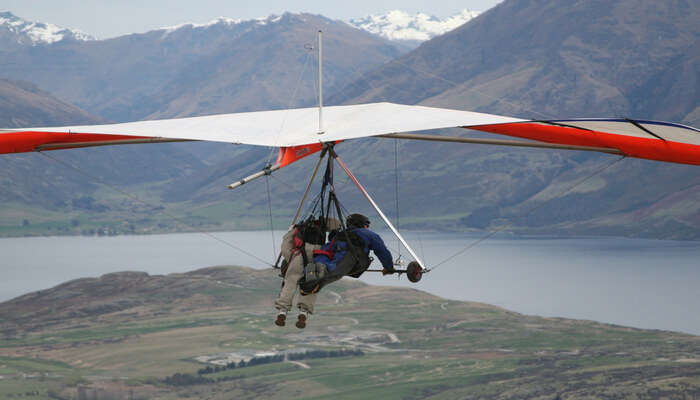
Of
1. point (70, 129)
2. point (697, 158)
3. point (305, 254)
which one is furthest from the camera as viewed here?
point (697, 158)

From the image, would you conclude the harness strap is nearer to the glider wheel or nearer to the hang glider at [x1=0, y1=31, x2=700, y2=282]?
the hang glider at [x1=0, y1=31, x2=700, y2=282]

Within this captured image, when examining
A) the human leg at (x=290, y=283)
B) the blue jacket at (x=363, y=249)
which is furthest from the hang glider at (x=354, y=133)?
the human leg at (x=290, y=283)

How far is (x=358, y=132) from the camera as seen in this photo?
55.5 feet

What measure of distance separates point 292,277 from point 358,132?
3.19m

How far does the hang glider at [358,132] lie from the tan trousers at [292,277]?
2.00 metres

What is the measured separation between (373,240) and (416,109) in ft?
16.7

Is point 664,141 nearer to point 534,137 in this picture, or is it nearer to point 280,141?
point 534,137

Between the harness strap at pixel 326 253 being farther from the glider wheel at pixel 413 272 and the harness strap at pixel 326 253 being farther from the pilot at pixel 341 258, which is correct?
the glider wheel at pixel 413 272

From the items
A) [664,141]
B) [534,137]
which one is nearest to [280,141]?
[534,137]

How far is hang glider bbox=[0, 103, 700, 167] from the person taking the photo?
1750 centimetres

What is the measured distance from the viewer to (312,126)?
1894cm

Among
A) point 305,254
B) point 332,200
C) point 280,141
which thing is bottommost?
point 305,254

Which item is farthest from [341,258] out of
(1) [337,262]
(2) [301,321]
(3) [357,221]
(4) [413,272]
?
(2) [301,321]

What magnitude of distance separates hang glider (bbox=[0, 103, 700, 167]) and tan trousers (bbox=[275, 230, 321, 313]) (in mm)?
2000
